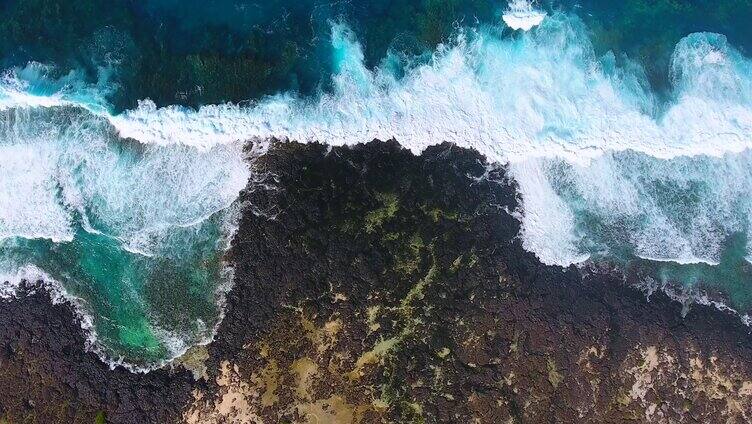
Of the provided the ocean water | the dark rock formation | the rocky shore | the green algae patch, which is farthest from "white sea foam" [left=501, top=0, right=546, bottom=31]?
the dark rock formation

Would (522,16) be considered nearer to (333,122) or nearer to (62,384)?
(333,122)

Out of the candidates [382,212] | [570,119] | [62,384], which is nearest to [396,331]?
[382,212]

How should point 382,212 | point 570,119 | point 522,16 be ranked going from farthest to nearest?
point 522,16
point 570,119
point 382,212

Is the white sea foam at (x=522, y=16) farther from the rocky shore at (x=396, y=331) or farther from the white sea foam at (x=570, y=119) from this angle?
the rocky shore at (x=396, y=331)

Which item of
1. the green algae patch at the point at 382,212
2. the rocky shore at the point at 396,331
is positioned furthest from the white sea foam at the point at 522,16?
the green algae patch at the point at 382,212

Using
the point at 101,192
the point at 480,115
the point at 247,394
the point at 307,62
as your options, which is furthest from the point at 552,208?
the point at 101,192

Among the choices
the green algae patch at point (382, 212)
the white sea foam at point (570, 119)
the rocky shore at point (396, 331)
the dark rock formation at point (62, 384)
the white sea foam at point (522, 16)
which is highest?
the white sea foam at point (522, 16)

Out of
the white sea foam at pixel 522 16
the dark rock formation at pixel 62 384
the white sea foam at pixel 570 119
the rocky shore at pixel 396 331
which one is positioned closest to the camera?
the dark rock formation at pixel 62 384
